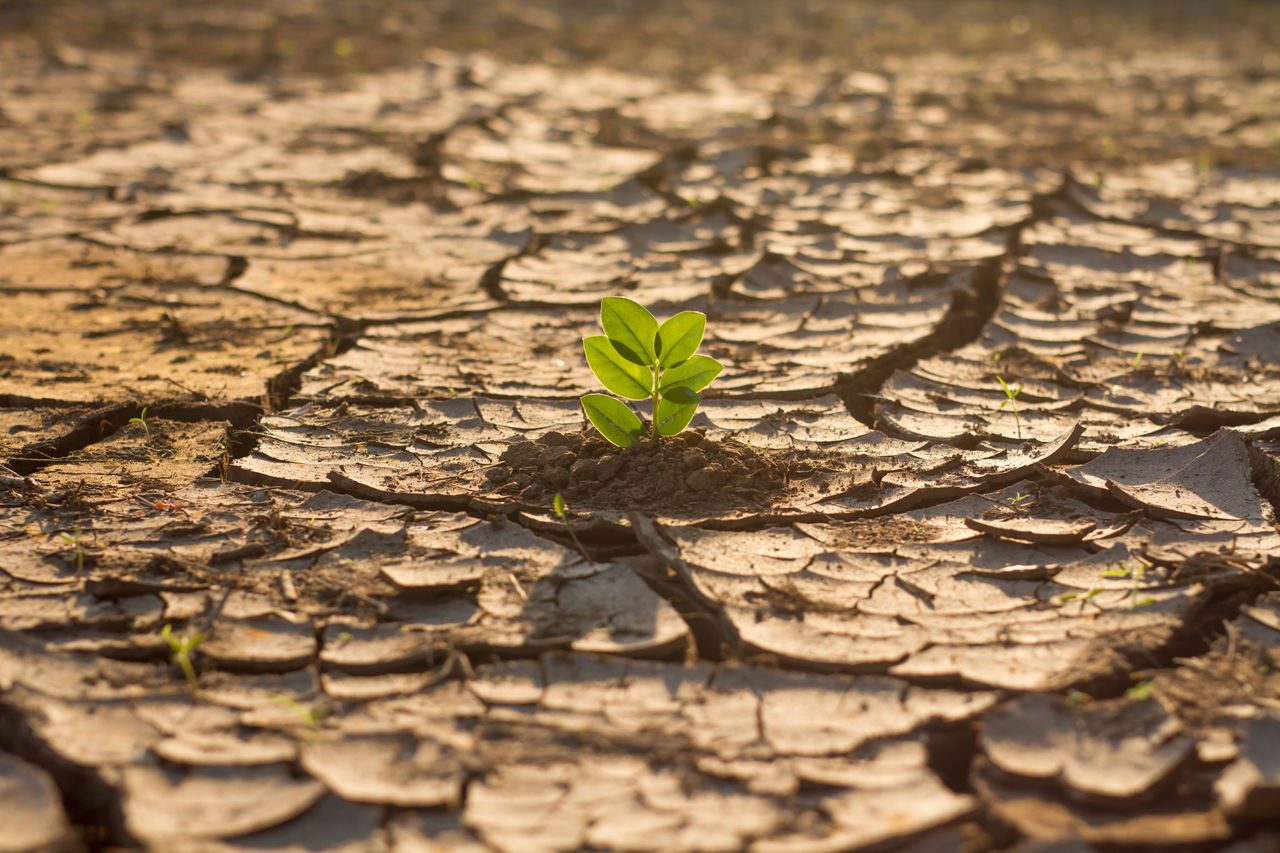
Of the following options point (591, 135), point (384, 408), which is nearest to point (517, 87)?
point (591, 135)

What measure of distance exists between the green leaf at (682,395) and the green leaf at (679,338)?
0.05 meters

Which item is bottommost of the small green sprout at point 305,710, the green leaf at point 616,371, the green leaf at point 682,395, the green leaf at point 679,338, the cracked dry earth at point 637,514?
the small green sprout at point 305,710

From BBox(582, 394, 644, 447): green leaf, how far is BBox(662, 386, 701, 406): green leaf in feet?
0.24

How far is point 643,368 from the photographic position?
222 cm

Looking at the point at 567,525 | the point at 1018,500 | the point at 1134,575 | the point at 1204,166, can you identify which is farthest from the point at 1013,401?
the point at 1204,166

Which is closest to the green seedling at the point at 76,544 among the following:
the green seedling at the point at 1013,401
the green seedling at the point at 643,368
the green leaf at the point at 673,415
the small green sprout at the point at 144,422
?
the small green sprout at the point at 144,422

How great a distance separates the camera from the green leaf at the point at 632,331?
2.17 meters

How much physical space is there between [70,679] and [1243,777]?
4.86 feet

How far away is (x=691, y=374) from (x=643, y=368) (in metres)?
0.09

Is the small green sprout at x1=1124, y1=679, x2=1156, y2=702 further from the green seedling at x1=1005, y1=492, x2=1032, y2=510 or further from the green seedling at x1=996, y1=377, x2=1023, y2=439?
the green seedling at x1=996, y1=377, x2=1023, y2=439

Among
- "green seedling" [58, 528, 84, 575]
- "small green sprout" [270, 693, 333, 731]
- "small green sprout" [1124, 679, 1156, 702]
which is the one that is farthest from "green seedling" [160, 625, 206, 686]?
"small green sprout" [1124, 679, 1156, 702]

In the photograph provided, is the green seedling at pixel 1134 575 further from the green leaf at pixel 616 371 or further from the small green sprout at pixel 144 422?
the small green sprout at pixel 144 422

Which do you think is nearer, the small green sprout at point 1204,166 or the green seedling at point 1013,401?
the green seedling at point 1013,401

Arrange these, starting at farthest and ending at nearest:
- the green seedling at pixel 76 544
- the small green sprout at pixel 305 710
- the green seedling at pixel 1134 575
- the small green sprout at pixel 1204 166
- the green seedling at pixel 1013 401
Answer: the small green sprout at pixel 1204 166, the green seedling at pixel 1013 401, the green seedling at pixel 76 544, the green seedling at pixel 1134 575, the small green sprout at pixel 305 710
